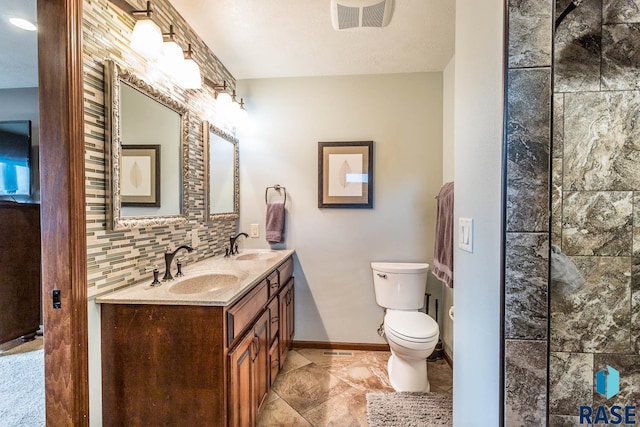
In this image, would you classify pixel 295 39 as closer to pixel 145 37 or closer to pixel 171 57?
pixel 171 57

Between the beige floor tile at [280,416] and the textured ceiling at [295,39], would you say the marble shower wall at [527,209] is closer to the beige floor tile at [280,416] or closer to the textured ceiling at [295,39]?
the textured ceiling at [295,39]

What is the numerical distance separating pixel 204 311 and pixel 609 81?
1.57 metres

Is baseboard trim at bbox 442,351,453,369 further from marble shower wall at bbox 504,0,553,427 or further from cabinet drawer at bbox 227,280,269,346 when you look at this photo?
marble shower wall at bbox 504,0,553,427

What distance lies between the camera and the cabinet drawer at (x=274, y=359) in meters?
1.80

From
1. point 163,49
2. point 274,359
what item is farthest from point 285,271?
point 163,49

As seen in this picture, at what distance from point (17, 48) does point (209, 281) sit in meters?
2.25

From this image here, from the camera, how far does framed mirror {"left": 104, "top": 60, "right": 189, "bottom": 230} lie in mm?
1205

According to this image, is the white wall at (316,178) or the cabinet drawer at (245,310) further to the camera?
the white wall at (316,178)

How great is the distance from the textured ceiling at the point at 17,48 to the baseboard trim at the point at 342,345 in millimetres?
2959

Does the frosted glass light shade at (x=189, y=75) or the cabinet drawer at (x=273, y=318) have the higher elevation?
the frosted glass light shade at (x=189, y=75)

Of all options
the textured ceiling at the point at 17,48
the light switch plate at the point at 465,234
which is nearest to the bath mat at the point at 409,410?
the light switch plate at the point at 465,234

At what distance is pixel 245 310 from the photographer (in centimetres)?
136

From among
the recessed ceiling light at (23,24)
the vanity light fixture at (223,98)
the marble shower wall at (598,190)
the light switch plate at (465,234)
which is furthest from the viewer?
the vanity light fixture at (223,98)

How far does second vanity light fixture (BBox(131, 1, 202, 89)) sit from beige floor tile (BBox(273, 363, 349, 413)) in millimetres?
2043
